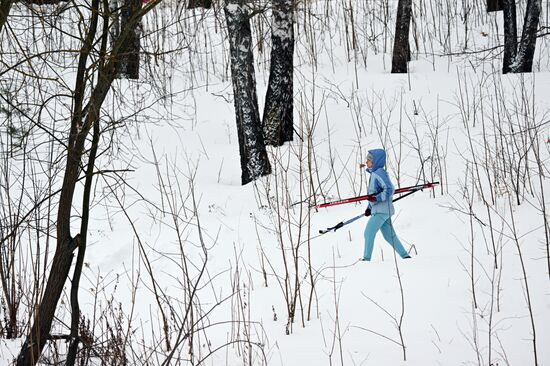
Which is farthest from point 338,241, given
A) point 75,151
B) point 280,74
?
point 75,151

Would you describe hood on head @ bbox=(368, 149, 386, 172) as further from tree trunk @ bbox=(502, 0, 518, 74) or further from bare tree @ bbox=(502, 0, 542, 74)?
tree trunk @ bbox=(502, 0, 518, 74)

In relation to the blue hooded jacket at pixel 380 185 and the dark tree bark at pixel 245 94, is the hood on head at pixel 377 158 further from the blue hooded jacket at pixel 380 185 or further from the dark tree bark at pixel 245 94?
the dark tree bark at pixel 245 94

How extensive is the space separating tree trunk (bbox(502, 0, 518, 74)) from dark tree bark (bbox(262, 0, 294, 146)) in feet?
12.6

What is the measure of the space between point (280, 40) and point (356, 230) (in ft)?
10.2

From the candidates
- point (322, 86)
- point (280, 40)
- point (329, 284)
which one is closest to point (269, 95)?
point (280, 40)

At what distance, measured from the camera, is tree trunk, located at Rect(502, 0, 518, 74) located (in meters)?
10.6

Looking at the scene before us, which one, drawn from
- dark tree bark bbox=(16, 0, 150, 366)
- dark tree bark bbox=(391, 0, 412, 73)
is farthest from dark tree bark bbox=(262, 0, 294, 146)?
dark tree bark bbox=(16, 0, 150, 366)

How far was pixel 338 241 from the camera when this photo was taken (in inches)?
274

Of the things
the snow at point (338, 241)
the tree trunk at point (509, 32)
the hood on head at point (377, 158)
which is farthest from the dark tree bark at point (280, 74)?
the tree trunk at point (509, 32)

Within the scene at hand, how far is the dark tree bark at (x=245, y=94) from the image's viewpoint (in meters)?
8.16

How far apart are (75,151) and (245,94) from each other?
4.99m

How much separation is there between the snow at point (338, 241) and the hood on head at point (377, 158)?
57 centimetres

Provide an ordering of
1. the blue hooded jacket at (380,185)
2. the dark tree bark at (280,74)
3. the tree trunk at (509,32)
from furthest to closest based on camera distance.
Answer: the tree trunk at (509,32) < the dark tree bark at (280,74) < the blue hooded jacket at (380,185)

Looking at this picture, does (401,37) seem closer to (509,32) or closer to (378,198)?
(509,32)
